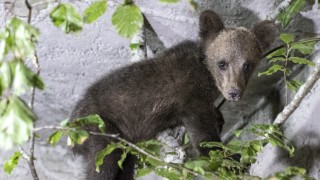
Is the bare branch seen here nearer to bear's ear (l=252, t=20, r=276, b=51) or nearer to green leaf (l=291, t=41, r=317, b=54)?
green leaf (l=291, t=41, r=317, b=54)

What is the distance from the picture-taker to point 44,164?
22.7ft

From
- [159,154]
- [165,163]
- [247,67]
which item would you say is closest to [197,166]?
[165,163]

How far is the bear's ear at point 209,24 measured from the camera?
14.0ft

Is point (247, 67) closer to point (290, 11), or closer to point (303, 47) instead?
point (290, 11)

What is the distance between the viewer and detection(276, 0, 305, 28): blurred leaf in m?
3.72

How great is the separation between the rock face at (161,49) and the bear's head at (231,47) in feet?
0.59

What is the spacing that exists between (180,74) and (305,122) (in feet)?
3.98

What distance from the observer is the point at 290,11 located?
379 cm

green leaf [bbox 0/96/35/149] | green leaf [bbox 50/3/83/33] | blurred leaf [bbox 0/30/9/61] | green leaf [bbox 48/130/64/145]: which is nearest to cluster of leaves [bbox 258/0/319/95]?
green leaf [bbox 48/130/64/145]

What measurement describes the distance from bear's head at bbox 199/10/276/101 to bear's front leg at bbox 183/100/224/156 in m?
0.22

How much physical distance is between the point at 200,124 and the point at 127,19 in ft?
7.27

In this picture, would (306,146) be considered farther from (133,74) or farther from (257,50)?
(133,74)

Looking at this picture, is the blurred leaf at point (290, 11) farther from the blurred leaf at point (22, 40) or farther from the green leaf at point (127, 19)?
the blurred leaf at point (22, 40)

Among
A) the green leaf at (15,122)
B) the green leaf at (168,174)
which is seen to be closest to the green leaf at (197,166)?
the green leaf at (168,174)
